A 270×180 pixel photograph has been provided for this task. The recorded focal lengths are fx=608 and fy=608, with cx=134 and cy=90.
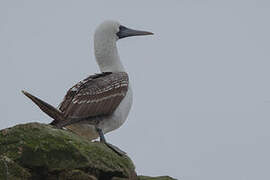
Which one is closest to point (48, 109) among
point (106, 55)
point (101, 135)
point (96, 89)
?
point (101, 135)

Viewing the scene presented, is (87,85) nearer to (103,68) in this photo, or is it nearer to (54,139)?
(103,68)

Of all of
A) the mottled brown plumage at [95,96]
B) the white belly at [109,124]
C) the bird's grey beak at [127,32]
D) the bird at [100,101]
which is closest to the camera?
the bird at [100,101]

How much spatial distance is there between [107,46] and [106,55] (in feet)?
0.91

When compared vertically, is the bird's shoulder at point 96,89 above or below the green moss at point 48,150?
above

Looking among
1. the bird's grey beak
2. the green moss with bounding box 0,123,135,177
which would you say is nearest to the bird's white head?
the bird's grey beak

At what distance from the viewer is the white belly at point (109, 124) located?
499 inches

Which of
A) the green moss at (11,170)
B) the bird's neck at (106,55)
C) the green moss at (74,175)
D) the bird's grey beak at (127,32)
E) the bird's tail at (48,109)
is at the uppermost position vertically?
the bird's grey beak at (127,32)

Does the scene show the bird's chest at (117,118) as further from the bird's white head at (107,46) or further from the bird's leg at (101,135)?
the bird's white head at (107,46)

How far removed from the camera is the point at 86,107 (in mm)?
12531

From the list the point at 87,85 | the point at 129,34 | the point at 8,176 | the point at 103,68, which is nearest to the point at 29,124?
the point at 8,176

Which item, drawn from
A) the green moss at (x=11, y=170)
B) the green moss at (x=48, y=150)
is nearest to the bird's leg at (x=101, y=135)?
the green moss at (x=48, y=150)

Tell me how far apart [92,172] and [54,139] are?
2.50 feet

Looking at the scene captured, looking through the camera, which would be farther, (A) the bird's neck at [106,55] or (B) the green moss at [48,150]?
(A) the bird's neck at [106,55]

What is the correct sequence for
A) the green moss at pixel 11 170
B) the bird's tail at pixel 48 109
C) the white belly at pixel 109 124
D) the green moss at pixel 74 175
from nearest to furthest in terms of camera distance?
the green moss at pixel 11 170 < the green moss at pixel 74 175 < the bird's tail at pixel 48 109 < the white belly at pixel 109 124
